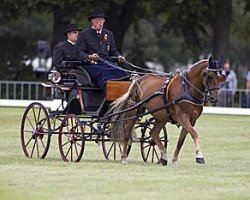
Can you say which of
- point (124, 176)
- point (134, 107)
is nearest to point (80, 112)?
point (134, 107)

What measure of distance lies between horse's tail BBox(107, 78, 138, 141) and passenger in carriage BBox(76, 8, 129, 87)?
0.36 m

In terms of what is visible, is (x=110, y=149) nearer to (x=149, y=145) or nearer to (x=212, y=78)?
(x=149, y=145)

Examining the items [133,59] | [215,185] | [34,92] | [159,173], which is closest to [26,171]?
[159,173]

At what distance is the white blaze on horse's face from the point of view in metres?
15.8

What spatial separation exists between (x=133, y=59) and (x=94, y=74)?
22974 mm

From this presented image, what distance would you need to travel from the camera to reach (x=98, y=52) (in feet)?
56.9

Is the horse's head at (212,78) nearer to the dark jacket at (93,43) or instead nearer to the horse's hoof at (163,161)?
the horse's hoof at (163,161)

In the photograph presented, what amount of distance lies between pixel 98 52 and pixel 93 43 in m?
0.16

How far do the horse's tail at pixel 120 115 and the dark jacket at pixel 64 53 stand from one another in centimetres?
→ 120

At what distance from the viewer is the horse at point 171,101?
15945 mm

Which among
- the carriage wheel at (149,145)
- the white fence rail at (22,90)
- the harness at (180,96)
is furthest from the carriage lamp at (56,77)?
the white fence rail at (22,90)

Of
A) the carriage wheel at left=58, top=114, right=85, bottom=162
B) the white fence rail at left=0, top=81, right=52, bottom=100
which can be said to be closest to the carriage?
the carriage wheel at left=58, top=114, right=85, bottom=162

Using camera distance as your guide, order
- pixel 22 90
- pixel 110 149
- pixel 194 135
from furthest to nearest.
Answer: pixel 22 90 < pixel 110 149 < pixel 194 135

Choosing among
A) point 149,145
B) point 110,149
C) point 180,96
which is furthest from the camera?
point 110,149
